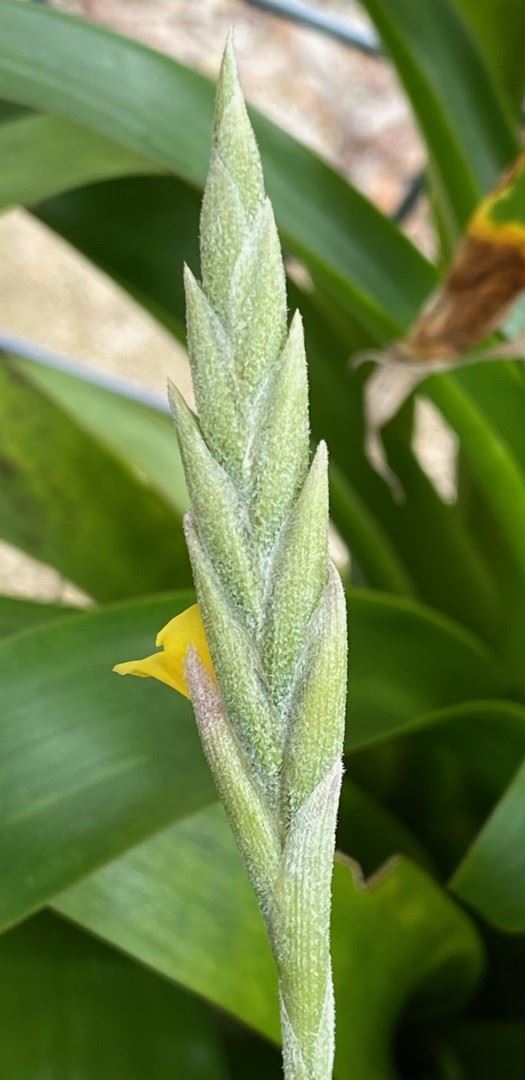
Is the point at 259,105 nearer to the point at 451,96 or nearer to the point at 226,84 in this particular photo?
the point at 451,96

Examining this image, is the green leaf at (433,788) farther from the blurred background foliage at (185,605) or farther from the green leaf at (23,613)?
the green leaf at (23,613)

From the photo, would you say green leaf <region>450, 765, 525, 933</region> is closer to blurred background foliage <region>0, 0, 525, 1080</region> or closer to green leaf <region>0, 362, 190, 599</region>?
blurred background foliage <region>0, 0, 525, 1080</region>

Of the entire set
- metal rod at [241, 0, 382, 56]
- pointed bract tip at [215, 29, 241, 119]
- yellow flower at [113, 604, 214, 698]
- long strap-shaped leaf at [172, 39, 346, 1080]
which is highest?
pointed bract tip at [215, 29, 241, 119]

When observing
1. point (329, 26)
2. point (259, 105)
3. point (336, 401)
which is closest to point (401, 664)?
point (336, 401)

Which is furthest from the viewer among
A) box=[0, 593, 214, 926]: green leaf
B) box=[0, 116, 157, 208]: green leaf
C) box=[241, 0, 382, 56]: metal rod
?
box=[241, 0, 382, 56]: metal rod

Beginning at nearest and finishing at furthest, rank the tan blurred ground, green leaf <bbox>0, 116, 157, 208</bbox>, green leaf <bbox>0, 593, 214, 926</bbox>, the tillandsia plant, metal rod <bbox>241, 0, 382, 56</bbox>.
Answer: the tillandsia plant
green leaf <bbox>0, 593, 214, 926</bbox>
green leaf <bbox>0, 116, 157, 208</bbox>
metal rod <bbox>241, 0, 382, 56</bbox>
the tan blurred ground

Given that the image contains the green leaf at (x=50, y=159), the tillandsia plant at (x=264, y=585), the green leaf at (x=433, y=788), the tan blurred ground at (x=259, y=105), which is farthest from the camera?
the tan blurred ground at (x=259, y=105)

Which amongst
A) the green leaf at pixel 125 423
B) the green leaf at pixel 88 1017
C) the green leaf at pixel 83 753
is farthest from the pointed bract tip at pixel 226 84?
the green leaf at pixel 125 423

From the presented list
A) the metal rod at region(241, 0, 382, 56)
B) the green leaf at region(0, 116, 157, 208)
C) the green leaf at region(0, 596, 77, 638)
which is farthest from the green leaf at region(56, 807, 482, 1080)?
the metal rod at region(241, 0, 382, 56)
